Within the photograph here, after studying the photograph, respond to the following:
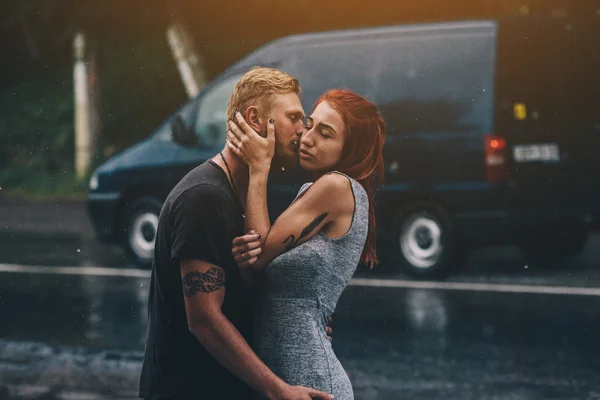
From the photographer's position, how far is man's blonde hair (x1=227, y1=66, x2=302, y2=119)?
2.92m

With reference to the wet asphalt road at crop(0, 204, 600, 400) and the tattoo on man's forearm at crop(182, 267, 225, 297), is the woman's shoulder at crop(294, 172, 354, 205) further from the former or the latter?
the wet asphalt road at crop(0, 204, 600, 400)

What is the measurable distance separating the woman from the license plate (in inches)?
297

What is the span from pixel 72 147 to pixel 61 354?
630 inches

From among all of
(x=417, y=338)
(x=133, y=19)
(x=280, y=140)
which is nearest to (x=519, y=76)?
(x=417, y=338)

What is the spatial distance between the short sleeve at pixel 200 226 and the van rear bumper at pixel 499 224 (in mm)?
7857

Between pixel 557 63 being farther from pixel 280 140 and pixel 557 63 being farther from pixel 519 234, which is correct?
pixel 280 140

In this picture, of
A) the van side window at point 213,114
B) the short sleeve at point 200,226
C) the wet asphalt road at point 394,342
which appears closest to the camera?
the short sleeve at point 200,226

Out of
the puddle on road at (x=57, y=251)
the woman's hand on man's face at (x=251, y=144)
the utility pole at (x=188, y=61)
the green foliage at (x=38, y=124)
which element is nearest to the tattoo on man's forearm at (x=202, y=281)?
the woman's hand on man's face at (x=251, y=144)

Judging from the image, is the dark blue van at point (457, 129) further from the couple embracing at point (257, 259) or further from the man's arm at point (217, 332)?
the man's arm at point (217, 332)

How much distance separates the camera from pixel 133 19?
58.8ft

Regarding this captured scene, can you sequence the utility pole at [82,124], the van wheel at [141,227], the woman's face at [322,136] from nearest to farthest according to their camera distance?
the woman's face at [322,136] < the van wheel at [141,227] < the utility pole at [82,124]

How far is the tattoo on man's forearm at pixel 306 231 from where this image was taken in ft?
9.70

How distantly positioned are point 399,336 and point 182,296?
5141 millimetres

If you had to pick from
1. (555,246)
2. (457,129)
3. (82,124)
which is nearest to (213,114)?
(457,129)
